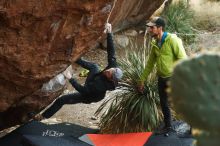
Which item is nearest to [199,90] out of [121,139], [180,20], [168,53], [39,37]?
[39,37]

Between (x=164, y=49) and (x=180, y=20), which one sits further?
(x=180, y=20)

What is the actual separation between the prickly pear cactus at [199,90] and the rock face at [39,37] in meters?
3.14

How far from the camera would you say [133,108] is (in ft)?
25.9

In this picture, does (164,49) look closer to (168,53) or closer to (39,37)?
(168,53)

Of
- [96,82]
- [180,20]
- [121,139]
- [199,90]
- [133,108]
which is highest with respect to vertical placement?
[199,90]

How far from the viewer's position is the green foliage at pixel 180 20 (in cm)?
1456

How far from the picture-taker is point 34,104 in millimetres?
7207

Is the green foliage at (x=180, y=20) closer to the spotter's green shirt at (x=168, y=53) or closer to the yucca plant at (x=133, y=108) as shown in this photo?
the yucca plant at (x=133, y=108)

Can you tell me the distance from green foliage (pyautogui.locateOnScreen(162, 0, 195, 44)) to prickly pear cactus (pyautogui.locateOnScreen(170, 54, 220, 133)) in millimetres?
11646

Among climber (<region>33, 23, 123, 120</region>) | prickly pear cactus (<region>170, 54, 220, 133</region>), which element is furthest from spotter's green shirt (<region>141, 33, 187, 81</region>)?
prickly pear cactus (<region>170, 54, 220, 133</region>)

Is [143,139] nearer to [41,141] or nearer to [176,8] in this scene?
[41,141]

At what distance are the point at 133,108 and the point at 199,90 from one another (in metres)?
5.32

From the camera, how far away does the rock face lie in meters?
5.49

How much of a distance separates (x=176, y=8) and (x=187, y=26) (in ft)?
2.89
